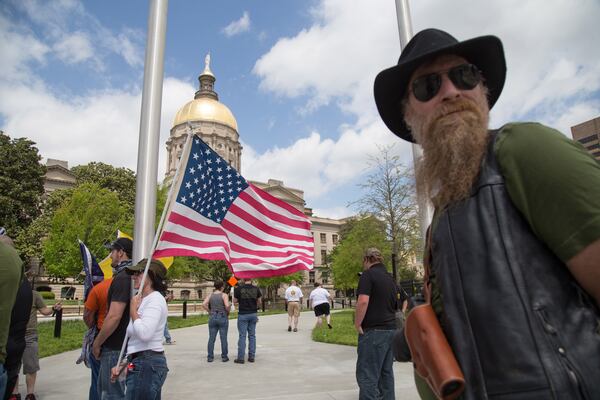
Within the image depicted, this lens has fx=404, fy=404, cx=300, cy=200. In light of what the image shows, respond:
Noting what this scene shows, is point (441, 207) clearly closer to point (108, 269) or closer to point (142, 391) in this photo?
point (142, 391)

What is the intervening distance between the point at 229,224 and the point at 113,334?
2.00 meters

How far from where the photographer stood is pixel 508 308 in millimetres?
1042

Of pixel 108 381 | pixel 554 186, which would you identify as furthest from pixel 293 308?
pixel 554 186

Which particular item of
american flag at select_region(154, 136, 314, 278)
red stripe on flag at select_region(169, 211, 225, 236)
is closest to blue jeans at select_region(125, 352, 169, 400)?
american flag at select_region(154, 136, 314, 278)

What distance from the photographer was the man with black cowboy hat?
965 mm

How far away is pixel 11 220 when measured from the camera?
38.3 metres

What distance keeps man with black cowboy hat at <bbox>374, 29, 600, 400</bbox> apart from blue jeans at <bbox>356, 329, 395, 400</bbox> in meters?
4.31

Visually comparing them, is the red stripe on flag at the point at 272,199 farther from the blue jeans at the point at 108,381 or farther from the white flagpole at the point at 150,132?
the blue jeans at the point at 108,381

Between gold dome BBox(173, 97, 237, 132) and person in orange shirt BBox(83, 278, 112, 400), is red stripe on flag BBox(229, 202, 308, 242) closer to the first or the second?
person in orange shirt BBox(83, 278, 112, 400)

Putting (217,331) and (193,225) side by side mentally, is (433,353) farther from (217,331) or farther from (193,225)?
(217,331)

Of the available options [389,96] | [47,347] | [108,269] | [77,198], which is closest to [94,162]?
[77,198]

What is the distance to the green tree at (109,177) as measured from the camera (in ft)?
153

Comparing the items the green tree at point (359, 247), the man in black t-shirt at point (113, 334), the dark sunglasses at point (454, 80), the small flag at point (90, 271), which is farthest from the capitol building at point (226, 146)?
the dark sunglasses at point (454, 80)

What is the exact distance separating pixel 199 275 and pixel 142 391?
5162cm
